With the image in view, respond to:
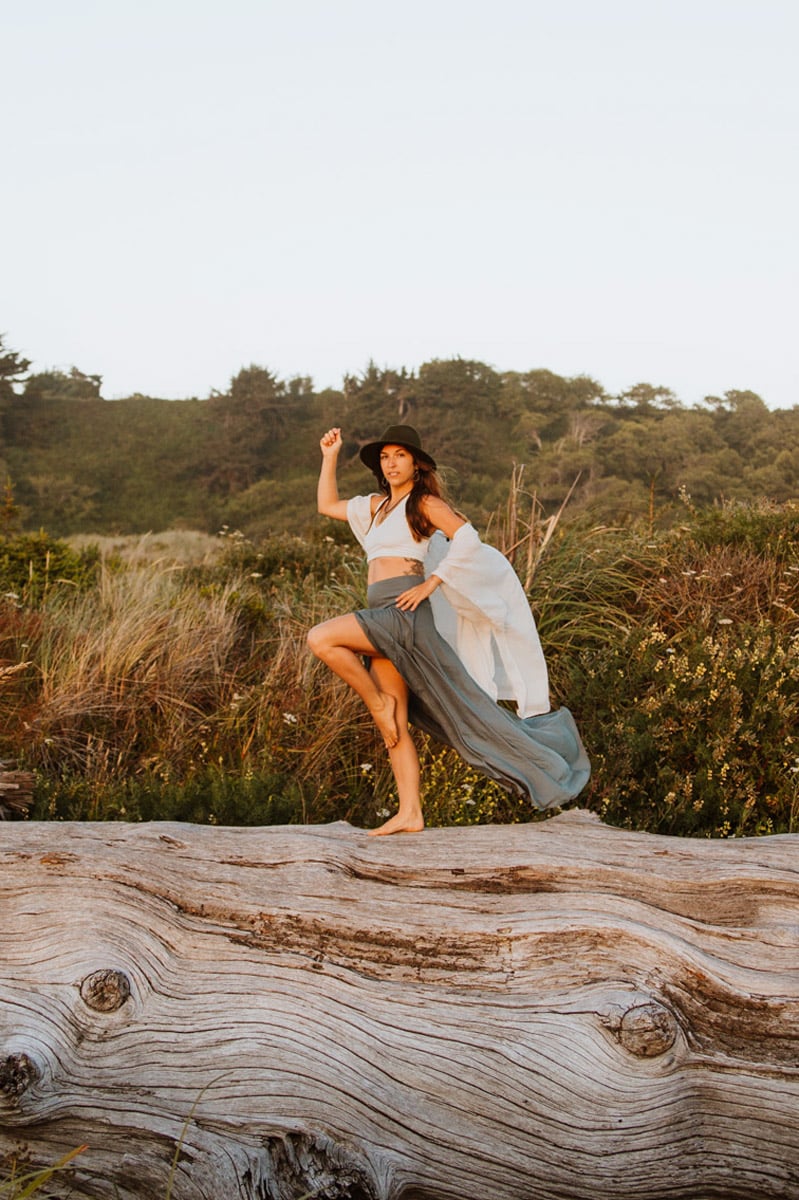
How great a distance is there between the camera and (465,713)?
15.6 ft

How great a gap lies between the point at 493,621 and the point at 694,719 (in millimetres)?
2120

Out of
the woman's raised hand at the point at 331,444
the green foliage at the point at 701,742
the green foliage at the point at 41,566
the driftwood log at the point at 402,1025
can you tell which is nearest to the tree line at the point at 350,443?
the green foliage at the point at 41,566

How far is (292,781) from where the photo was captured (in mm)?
6504

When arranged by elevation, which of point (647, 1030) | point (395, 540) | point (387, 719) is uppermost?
point (395, 540)

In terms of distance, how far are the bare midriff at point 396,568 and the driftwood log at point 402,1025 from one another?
4.48ft

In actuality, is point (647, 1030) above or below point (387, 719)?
below

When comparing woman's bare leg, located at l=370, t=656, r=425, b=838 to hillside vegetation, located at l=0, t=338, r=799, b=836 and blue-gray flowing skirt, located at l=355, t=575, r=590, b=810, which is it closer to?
blue-gray flowing skirt, located at l=355, t=575, r=590, b=810

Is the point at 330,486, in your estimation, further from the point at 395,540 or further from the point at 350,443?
the point at 350,443

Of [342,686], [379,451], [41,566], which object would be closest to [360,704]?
[342,686]

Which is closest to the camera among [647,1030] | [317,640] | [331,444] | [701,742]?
[647,1030]

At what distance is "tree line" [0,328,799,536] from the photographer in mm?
26797

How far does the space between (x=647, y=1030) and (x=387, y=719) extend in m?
1.81

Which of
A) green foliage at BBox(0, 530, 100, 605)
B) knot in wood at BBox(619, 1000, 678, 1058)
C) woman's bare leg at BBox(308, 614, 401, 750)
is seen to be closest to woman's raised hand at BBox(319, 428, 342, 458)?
woman's bare leg at BBox(308, 614, 401, 750)

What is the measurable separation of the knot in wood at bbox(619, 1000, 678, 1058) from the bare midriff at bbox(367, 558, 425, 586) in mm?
2151
